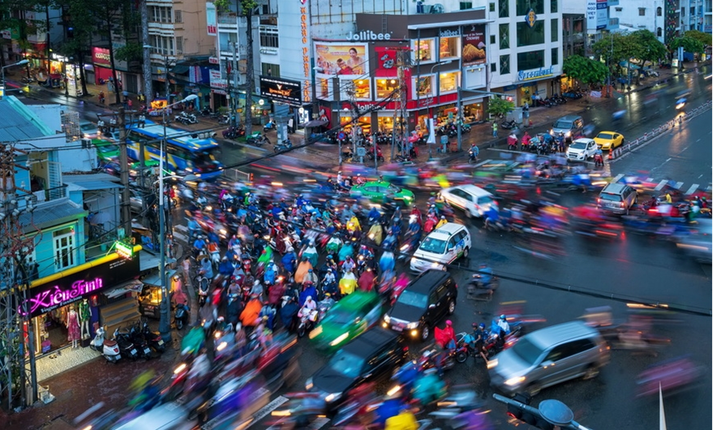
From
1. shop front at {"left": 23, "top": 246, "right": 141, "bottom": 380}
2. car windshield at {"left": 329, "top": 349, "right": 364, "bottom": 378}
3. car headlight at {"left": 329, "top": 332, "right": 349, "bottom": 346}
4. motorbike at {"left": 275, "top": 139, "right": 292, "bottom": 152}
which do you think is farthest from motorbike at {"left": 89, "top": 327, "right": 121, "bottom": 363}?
motorbike at {"left": 275, "top": 139, "right": 292, "bottom": 152}

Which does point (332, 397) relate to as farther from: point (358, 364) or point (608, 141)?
point (608, 141)

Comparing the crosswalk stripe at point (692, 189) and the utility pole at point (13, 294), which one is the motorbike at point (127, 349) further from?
the crosswalk stripe at point (692, 189)

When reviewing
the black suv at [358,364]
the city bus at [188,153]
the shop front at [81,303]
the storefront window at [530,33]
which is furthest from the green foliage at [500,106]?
the black suv at [358,364]

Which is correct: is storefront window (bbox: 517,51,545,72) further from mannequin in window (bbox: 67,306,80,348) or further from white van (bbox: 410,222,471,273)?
mannequin in window (bbox: 67,306,80,348)

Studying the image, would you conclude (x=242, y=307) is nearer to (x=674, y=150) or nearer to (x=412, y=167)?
(x=412, y=167)

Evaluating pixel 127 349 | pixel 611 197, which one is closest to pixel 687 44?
pixel 611 197

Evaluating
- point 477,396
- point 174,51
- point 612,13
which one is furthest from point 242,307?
point 612,13
